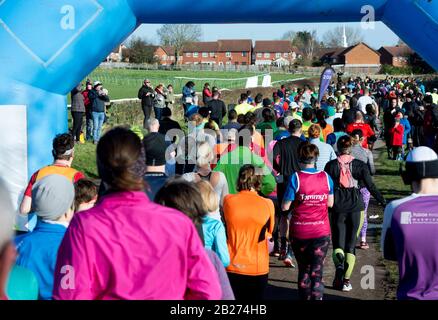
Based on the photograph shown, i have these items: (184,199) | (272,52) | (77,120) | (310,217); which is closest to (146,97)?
(77,120)

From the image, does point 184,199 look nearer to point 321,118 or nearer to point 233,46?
point 321,118

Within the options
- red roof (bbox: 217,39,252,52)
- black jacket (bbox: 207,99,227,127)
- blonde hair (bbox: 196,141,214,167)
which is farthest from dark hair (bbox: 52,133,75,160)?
red roof (bbox: 217,39,252,52)

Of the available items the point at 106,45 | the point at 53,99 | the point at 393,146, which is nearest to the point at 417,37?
the point at 106,45

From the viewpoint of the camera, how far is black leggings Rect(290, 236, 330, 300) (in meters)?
5.86

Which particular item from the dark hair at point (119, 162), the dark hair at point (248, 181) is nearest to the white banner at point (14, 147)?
the dark hair at point (248, 181)

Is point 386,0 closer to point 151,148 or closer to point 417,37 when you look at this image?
point 417,37

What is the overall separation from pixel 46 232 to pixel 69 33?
4.55 metres

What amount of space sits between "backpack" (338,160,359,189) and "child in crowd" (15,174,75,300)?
141 inches

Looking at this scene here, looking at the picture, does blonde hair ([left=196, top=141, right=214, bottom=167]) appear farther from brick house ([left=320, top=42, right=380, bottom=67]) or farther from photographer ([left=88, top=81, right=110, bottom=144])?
brick house ([left=320, top=42, right=380, bottom=67])

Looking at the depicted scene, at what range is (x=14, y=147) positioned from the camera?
25.0ft

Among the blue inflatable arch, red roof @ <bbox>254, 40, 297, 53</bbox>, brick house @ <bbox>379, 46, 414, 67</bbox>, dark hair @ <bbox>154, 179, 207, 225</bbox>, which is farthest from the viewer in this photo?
red roof @ <bbox>254, 40, 297, 53</bbox>

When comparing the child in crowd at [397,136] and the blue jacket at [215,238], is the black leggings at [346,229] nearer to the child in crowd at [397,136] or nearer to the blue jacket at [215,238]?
the blue jacket at [215,238]

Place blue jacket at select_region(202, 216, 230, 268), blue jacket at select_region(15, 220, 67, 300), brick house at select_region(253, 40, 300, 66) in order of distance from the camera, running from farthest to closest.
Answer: brick house at select_region(253, 40, 300, 66) < blue jacket at select_region(202, 216, 230, 268) < blue jacket at select_region(15, 220, 67, 300)

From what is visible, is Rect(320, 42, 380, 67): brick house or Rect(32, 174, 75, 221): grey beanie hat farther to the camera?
Rect(320, 42, 380, 67): brick house
